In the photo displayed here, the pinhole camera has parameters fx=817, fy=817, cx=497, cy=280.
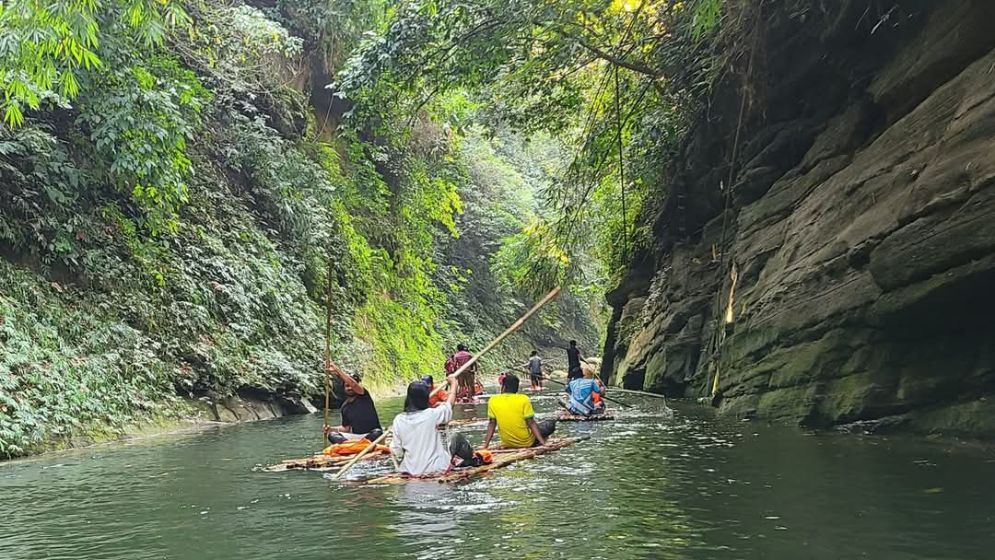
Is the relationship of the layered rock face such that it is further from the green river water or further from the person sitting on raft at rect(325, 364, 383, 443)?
the person sitting on raft at rect(325, 364, 383, 443)

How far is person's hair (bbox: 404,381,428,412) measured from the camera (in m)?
8.07

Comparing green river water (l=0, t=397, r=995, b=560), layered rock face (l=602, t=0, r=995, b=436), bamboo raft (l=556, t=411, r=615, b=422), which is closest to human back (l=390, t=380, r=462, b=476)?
A: green river water (l=0, t=397, r=995, b=560)

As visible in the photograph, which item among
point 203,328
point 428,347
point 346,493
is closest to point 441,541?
point 346,493

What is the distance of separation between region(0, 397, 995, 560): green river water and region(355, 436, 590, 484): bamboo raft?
0.63 ft

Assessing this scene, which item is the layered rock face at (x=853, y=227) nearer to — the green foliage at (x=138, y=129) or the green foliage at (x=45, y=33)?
the green foliage at (x=45, y=33)

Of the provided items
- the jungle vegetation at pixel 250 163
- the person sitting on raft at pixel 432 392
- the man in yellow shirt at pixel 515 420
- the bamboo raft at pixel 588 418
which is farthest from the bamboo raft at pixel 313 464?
the bamboo raft at pixel 588 418

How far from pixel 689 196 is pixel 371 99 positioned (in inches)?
284

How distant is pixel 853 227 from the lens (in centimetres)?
1023

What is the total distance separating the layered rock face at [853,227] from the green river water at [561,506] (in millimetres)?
1007

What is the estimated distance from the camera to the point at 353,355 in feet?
68.4

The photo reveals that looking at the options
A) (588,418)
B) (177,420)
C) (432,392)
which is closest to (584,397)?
(588,418)

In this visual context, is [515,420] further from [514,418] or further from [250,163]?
[250,163]

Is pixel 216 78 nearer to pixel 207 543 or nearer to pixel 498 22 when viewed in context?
pixel 498 22

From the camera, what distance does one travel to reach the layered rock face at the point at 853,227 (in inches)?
333
